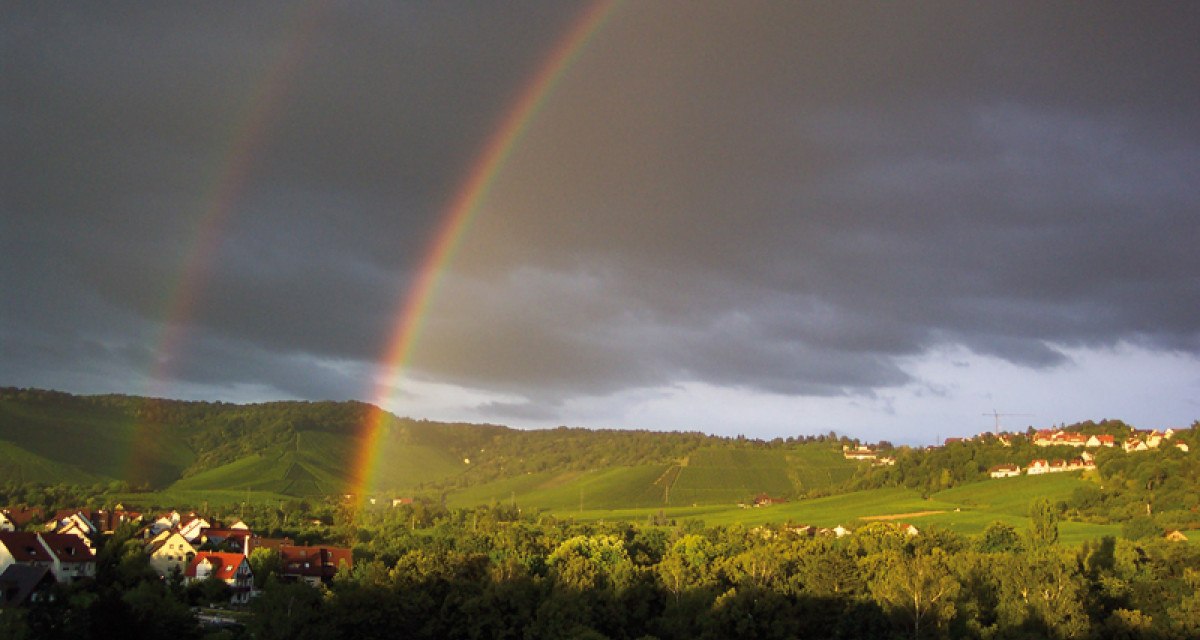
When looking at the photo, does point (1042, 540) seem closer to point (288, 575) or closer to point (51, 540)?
point (288, 575)

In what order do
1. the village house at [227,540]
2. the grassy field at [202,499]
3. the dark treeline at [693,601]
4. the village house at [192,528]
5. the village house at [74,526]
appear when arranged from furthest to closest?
the grassy field at [202,499]
the village house at [192,528]
the village house at [74,526]
the village house at [227,540]
the dark treeline at [693,601]

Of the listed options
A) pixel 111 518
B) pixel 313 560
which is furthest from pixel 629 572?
pixel 111 518

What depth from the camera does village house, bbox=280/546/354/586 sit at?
81.8 m

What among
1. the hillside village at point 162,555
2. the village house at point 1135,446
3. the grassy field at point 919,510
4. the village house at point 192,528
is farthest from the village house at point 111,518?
the village house at point 1135,446

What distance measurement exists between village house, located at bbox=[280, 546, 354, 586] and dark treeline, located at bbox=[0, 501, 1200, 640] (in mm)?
15273

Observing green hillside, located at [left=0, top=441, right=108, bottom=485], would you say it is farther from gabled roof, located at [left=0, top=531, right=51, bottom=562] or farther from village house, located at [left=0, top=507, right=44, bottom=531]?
gabled roof, located at [left=0, top=531, right=51, bottom=562]

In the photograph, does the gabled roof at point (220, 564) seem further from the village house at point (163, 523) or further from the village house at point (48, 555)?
the village house at point (163, 523)

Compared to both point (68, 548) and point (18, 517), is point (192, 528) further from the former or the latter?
point (68, 548)

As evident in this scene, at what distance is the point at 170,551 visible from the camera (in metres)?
88.7

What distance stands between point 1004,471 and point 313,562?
12847 centimetres

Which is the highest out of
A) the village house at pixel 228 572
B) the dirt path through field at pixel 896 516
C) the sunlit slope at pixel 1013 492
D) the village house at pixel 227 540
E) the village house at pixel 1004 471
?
the village house at pixel 1004 471

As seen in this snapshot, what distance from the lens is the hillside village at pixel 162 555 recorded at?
64.2 m

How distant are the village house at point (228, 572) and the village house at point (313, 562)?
9.83 ft

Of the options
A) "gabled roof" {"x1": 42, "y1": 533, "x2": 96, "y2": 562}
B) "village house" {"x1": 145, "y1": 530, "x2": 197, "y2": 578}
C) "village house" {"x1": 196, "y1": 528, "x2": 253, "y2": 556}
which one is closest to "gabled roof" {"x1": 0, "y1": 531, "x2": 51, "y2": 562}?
"gabled roof" {"x1": 42, "y1": 533, "x2": 96, "y2": 562}
